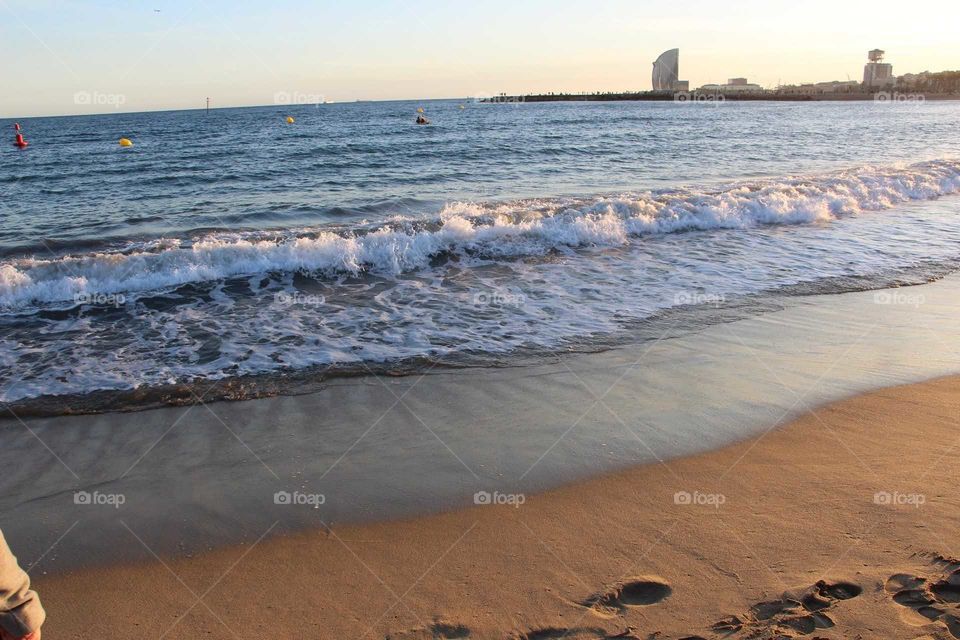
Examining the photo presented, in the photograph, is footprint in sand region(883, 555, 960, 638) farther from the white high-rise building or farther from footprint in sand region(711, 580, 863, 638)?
the white high-rise building

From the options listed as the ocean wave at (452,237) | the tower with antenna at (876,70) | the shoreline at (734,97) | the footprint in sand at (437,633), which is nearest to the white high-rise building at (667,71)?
the shoreline at (734,97)

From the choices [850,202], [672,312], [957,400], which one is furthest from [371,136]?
[957,400]

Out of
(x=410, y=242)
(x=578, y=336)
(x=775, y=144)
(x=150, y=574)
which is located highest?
(x=775, y=144)

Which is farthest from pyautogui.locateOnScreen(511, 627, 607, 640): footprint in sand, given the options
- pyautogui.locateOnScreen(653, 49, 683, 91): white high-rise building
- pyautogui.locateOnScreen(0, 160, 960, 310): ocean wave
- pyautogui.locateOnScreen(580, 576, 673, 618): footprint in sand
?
pyautogui.locateOnScreen(653, 49, 683, 91): white high-rise building

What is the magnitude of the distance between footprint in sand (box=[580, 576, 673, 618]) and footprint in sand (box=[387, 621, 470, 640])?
0.62 meters

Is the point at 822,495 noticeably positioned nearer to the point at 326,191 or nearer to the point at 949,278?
the point at 949,278

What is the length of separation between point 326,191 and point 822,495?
55.9ft

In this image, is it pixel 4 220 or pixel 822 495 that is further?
pixel 4 220

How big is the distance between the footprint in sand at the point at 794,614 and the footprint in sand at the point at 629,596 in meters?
0.34

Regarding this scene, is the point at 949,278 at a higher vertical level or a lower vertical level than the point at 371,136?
lower

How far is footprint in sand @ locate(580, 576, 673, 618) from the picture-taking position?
3279mm

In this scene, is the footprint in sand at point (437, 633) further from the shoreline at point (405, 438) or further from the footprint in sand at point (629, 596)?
the shoreline at point (405, 438)

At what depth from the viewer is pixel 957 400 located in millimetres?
5773

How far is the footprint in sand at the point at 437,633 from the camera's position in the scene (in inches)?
124
